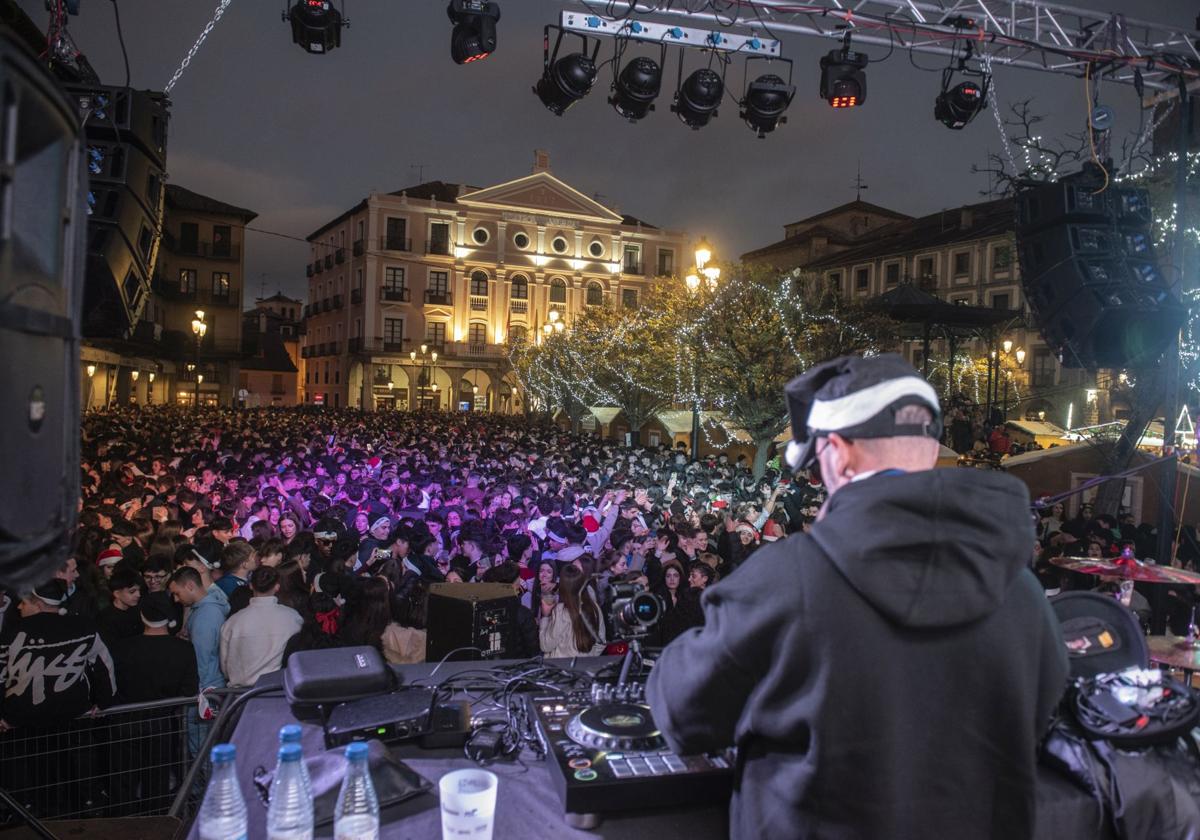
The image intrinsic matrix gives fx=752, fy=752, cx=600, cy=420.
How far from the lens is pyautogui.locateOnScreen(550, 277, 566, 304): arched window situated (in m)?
59.0

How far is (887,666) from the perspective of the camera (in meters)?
1.61

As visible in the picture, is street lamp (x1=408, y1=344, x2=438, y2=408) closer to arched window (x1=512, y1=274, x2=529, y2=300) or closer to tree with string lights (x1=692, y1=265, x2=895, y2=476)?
arched window (x1=512, y1=274, x2=529, y2=300)

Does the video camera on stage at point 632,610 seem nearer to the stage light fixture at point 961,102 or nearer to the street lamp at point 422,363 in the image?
the stage light fixture at point 961,102

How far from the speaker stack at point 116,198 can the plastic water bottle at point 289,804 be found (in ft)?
9.00

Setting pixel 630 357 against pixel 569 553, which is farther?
pixel 630 357

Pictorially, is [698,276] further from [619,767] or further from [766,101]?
[619,767]

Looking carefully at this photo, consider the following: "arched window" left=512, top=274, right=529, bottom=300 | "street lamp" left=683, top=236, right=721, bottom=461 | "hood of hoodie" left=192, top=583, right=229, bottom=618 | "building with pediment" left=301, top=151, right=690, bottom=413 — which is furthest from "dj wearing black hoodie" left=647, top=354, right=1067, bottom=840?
"arched window" left=512, top=274, right=529, bottom=300

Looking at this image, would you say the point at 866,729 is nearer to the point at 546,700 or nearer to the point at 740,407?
the point at 546,700

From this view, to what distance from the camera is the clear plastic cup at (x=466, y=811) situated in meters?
1.77

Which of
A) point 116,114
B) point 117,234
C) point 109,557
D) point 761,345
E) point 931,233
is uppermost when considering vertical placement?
point 931,233

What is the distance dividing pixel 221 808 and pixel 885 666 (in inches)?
59.4

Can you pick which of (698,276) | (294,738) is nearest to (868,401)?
(294,738)

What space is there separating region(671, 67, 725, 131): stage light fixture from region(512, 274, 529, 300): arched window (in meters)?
50.1

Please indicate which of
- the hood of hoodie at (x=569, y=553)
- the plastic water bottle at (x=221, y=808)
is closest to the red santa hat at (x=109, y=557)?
the hood of hoodie at (x=569, y=553)
